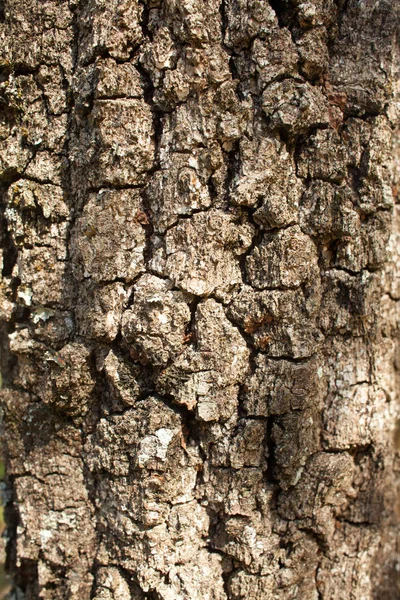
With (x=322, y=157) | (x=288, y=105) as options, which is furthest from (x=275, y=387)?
(x=288, y=105)

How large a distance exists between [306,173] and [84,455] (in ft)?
3.45

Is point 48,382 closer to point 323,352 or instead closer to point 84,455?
point 84,455


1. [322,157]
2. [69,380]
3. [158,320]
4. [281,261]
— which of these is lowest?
[69,380]

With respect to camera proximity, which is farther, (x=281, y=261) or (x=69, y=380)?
(x=69, y=380)

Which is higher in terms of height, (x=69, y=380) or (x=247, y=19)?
(x=247, y=19)

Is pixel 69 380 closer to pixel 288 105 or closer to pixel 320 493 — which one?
pixel 320 493

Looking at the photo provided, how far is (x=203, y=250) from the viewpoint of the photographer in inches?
52.7

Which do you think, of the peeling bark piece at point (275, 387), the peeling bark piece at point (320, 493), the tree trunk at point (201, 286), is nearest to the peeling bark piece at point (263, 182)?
the tree trunk at point (201, 286)

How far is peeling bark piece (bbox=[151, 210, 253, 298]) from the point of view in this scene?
52.7 inches

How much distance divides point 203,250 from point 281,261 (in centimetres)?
21

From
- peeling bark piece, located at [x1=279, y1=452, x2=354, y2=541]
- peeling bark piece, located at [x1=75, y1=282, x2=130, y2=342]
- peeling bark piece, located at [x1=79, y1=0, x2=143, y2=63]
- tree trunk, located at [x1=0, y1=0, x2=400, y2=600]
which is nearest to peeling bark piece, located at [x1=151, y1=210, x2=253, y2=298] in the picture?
tree trunk, located at [x1=0, y1=0, x2=400, y2=600]

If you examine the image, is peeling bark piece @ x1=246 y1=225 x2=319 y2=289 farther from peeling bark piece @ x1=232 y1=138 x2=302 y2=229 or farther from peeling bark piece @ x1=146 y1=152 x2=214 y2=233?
peeling bark piece @ x1=146 y1=152 x2=214 y2=233

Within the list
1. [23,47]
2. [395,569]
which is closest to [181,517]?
[395,569]

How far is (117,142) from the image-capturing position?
136 cm
